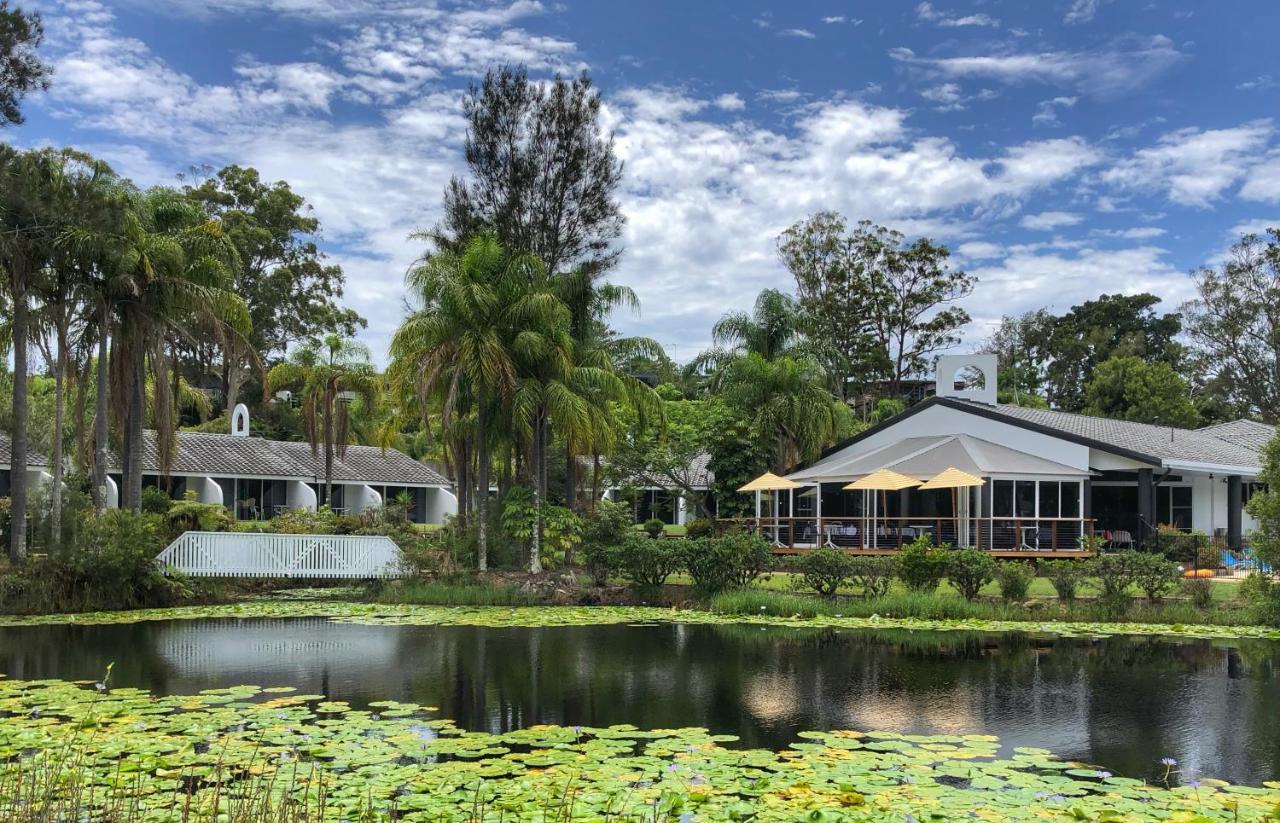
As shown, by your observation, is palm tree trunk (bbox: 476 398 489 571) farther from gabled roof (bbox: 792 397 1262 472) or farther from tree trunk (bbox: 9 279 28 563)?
gabled roof (bbox: 792 397 1262 472)

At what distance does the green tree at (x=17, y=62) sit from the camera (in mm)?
16547

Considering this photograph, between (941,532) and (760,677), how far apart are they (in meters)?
16.8

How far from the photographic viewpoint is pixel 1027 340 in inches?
2672

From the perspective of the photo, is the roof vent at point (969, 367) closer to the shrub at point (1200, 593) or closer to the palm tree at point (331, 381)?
the shrub at point (1200, 593)

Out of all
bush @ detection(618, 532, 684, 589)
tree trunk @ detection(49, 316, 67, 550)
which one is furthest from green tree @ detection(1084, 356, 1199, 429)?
tree trunk @ detection(49, 316, 67, 550)

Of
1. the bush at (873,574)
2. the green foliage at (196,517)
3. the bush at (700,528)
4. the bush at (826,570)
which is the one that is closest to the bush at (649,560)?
the bush at (826,570)

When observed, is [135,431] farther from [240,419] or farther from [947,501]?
[240,419]

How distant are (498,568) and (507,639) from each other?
26.1 ft

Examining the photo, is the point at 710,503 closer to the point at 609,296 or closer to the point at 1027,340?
the point at 609,296

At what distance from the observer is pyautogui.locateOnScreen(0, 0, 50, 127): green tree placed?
16.5 metres

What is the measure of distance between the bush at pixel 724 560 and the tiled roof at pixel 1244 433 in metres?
22.8

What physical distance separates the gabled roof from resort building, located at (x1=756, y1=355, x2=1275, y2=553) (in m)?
0.07

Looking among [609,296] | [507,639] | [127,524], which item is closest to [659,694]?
[507,639]

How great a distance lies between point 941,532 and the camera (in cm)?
2916
